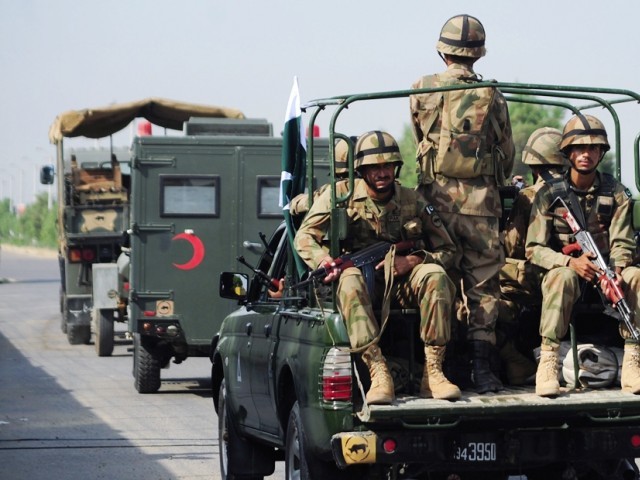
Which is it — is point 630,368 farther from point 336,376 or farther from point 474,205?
point 336,376

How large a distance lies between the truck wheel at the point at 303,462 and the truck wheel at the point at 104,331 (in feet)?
47.5

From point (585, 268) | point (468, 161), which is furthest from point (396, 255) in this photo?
point (585, 268)

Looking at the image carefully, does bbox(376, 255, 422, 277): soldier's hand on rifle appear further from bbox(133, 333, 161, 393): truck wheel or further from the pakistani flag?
bbox(133, 333, 161, 393): truck wheel

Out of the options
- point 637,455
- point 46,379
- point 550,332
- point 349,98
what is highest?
point 349,98

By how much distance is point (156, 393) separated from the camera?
17.7m

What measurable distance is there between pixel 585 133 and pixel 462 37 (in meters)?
0.90

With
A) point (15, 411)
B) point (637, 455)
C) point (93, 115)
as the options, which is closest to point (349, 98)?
point (637, 455)

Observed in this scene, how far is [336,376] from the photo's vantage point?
7.72 meters

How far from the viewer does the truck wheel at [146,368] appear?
17.5 metres

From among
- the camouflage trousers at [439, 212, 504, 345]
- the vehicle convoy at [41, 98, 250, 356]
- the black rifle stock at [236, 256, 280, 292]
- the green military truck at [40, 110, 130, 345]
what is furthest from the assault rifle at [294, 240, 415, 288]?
the green military truck at [40, 110, 130, 345]

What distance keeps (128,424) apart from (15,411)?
170 centimetres

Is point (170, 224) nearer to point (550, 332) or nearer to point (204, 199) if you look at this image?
point (204, 199)

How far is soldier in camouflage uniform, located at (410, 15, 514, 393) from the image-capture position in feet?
29.2

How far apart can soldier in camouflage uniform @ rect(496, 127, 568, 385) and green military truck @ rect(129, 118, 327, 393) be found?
8.06 metres
